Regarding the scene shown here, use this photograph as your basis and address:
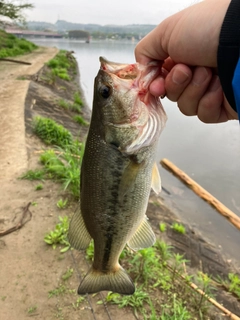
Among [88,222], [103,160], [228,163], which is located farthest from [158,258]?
[228,163]

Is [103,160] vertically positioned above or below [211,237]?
above

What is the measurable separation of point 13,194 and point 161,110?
4.60m

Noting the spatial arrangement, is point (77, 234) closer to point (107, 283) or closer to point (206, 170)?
point (107, 283)

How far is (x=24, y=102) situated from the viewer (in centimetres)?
1231

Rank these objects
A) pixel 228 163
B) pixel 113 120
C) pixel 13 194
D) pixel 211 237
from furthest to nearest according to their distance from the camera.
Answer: pixel 228 163 < pixel 211 237 < pixel 13 194 < pixel 113 120

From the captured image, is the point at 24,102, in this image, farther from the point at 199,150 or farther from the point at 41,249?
the point at 41,249

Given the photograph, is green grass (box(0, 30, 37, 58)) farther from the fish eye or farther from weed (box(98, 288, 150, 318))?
the fish eye

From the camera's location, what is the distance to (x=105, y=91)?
6.19ft

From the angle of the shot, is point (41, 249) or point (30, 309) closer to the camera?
point (30, 309)

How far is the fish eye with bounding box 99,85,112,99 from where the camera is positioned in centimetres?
187

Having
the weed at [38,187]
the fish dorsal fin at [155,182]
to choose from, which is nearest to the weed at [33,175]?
the weed at [38,187]

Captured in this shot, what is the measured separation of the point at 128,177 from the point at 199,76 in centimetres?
80

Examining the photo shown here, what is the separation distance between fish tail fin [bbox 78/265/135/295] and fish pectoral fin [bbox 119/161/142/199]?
2.33ft

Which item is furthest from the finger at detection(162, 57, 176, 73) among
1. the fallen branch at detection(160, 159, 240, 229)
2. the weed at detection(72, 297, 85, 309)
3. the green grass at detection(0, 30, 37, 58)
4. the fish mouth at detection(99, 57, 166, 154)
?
the green grass at detection(0, 30, 37, 58)
